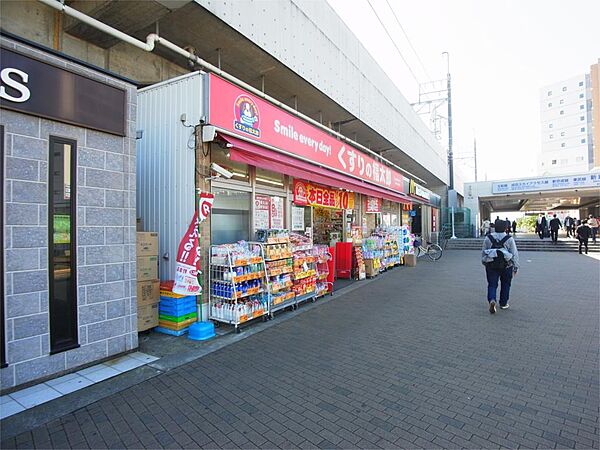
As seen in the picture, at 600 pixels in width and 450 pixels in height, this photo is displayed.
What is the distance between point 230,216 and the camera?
6.70m

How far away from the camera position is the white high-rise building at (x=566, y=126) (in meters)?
60.3

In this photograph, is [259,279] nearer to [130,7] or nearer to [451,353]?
[451,353]

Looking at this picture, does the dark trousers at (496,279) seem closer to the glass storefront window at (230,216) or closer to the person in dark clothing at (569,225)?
the glass storefront window at (230,216)

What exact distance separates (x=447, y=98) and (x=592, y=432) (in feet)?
84.1

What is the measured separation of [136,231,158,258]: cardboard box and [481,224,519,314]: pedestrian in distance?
5940mm

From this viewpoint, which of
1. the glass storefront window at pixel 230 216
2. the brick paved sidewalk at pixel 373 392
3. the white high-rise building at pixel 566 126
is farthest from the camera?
the white high-rise building at pixel 566 126

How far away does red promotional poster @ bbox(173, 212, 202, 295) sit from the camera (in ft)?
16.1

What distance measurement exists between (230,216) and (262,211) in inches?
38.7

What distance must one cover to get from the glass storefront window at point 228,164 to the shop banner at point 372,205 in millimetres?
7390

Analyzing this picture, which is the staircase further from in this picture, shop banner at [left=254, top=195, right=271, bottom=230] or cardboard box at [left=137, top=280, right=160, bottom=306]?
cardboard box at [left=137, top=280, right=160, bottom=306]

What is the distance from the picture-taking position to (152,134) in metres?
6.06

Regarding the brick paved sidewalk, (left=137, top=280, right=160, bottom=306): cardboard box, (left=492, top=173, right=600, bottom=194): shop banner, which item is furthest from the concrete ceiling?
(left=492, top=173, right=600, bottom=194): shop banner

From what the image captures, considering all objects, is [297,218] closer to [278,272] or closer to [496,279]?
[278,272]

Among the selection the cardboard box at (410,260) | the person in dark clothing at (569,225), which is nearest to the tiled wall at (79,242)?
the cardboard box at (410,260)
